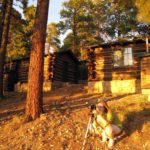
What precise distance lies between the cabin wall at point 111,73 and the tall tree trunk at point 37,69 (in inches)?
414

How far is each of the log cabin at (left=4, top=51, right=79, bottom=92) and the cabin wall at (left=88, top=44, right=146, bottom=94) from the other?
469 centimetres

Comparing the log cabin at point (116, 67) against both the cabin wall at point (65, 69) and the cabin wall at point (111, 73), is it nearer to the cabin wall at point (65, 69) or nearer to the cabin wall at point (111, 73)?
the cabin wall at point (111, 73)

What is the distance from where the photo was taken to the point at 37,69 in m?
13.3

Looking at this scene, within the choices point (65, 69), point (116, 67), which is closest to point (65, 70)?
point (65, 69)

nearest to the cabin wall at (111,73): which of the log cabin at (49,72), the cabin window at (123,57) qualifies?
the cabin window at (123,57)

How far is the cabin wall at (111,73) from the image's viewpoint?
2342 centimetres

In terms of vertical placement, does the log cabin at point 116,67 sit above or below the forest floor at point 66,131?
above

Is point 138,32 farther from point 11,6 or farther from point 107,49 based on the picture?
point 11,6

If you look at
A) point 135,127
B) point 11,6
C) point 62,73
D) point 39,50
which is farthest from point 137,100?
point 62,73

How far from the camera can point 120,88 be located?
2364 cm

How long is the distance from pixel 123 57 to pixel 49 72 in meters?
7.47

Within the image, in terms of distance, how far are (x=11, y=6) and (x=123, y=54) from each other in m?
8.82

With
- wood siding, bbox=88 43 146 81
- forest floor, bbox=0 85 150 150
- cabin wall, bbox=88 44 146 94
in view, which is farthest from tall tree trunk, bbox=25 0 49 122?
wood siding, bbox=88 43 146 81

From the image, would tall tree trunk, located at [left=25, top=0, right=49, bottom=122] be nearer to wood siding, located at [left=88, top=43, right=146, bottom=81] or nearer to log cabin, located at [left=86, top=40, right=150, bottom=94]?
log cabin, located at [left=86, top=40, right=150, bottom=94]
